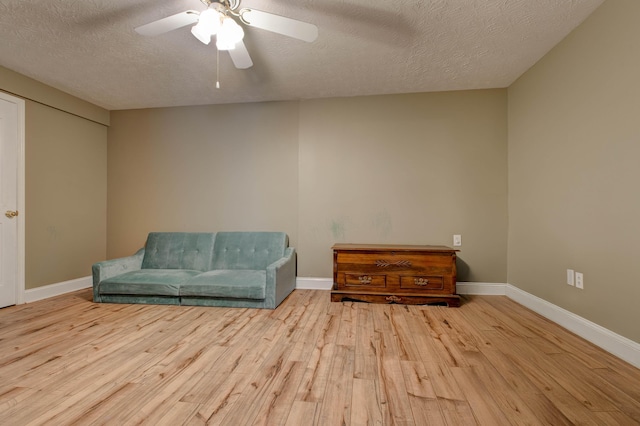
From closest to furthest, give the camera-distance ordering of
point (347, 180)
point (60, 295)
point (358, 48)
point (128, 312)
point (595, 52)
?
1. point (595, 52)
2. point (358, 48)
3. point (128, 312)
4. point (60, 295)
5. point (347, 180)

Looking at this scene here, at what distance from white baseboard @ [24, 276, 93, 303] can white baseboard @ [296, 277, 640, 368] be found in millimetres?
2690

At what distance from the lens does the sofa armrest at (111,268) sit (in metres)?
3.03

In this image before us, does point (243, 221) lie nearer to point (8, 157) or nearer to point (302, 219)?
point (302, 219)

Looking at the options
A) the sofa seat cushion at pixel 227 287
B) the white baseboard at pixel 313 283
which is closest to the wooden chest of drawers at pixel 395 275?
the white baseboard at pixel 313 283

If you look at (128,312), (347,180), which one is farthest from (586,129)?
(128,312)

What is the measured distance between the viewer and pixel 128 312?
2.76m

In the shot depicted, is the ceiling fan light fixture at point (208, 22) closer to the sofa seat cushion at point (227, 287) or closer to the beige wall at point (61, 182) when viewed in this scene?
the sofa seat cushion at point (227, 287)

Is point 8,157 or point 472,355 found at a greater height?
point 8,157

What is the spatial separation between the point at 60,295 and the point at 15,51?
2487 mm

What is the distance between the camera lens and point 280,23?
1.76m

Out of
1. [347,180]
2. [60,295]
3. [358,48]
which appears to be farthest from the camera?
[347,180]

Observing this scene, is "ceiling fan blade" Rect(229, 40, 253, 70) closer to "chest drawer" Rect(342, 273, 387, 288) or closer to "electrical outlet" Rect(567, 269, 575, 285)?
"chest drawer" Rect(342, 273, 387, 288)

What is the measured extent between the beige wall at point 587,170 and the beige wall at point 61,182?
5064 millimetres

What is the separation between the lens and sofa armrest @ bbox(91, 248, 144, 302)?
3033 mm
